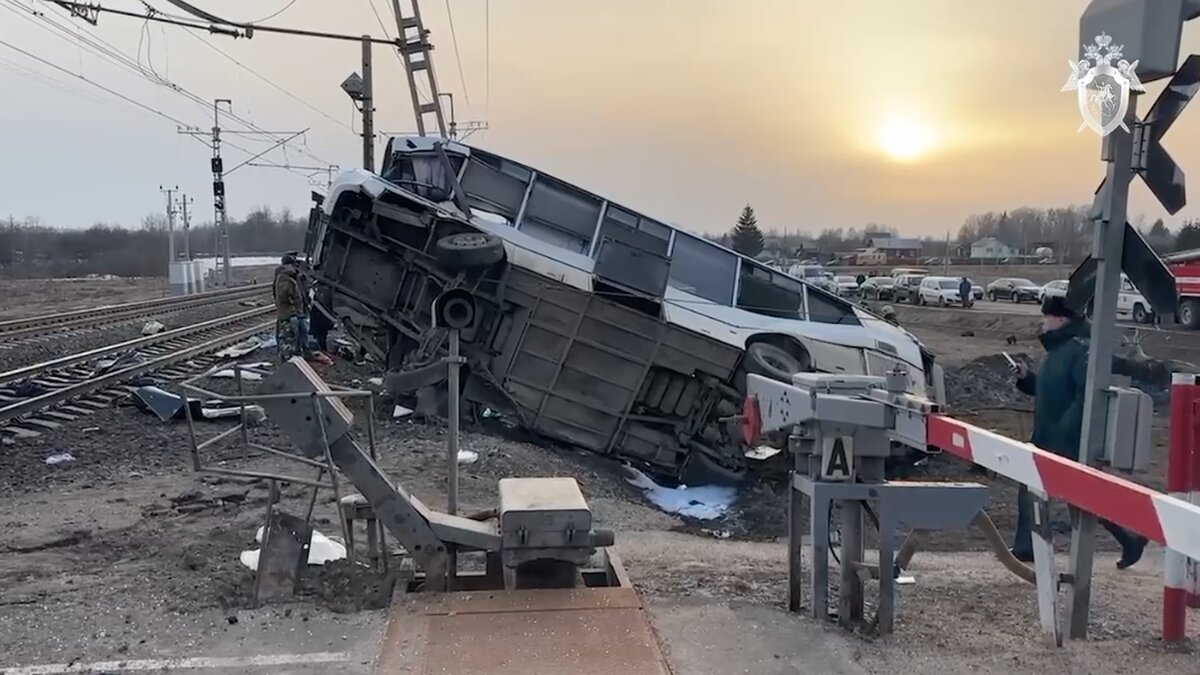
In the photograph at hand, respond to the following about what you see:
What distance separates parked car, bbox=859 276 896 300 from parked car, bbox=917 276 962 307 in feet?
12.2

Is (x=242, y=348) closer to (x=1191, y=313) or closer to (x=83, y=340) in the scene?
(x=83, y=340)

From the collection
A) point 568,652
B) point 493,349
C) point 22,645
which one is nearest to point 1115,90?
point 568,652

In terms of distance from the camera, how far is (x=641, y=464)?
35.9 ft

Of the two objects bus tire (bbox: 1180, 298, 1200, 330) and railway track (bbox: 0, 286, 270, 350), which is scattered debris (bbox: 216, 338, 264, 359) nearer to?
railway track (bbox: 0, 286, 270, 350)

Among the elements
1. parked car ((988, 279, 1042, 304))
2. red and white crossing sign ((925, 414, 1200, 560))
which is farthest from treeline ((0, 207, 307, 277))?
red and white crossing sign ((925, 414, 1200, 560))

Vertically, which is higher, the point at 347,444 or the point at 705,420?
the point at 347,444

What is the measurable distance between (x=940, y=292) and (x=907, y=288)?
4.13m

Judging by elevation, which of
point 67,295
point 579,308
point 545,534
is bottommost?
point 67,295

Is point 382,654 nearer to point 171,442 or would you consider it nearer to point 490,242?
point 490,242

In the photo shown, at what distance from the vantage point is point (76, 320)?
85.5 feet

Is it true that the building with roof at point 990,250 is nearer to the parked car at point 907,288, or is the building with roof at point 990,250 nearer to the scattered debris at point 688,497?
the parked car at point 907,288

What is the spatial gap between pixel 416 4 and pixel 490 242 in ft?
38.0

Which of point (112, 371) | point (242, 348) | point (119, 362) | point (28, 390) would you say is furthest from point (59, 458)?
point (242, 348)

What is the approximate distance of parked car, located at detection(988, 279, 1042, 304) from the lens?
49675 millimetres
